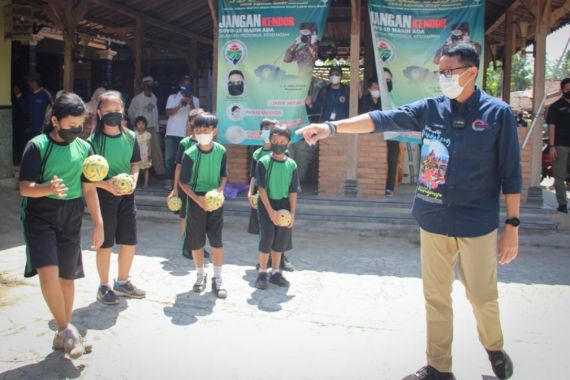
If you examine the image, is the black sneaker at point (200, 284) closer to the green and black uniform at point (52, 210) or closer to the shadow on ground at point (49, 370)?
the green and black uniform at point (52, 210)

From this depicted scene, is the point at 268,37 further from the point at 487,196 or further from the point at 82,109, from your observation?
the point at 487,196

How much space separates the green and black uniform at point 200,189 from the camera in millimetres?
5383

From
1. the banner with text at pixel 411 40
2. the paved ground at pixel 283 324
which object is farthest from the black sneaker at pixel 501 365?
the banner with text at pixel 411 40

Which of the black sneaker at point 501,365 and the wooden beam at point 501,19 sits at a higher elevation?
the wooden beam at point 501,19

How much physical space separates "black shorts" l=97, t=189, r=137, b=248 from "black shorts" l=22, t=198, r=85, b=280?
0.82m

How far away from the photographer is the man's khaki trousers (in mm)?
3574

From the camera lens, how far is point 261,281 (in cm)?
563

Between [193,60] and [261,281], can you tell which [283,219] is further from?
[193,60]

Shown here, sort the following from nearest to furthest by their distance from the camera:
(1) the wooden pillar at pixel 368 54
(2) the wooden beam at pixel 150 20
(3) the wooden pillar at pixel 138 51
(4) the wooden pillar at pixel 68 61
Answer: (4) the wooden pillar at pixel 68 61 < (2) the wooden beam at pixel 150 20 < (1) the wooden pillar at pixel 368 54 < (3) the wooden pillar at pixel 138 51

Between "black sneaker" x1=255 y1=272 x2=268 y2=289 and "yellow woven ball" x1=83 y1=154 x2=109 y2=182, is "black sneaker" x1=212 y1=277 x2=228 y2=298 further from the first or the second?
"yellow woven ball" x1=83 y1=154 x2=109 y2=182

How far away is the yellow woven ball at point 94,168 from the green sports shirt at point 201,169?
129 centimetres

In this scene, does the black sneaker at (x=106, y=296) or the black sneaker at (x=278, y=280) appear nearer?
the black sneaker at (x=106, y=296)

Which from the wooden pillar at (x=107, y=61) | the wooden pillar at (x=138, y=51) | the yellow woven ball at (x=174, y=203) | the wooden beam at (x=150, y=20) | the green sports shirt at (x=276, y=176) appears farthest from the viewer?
the wooden pillar at (x=107, y=61)

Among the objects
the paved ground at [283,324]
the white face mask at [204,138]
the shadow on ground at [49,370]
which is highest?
the white face mask at [204,138]
